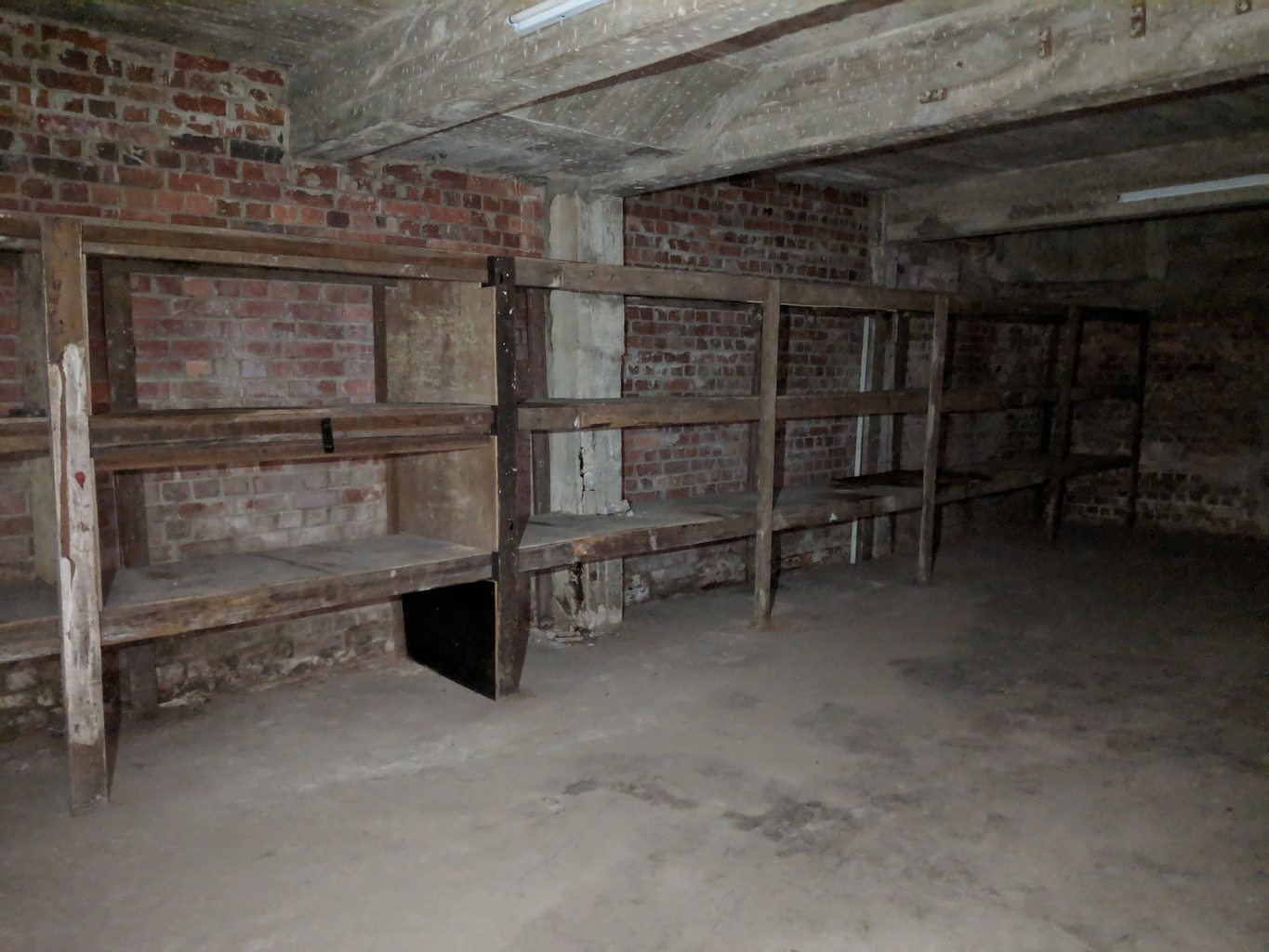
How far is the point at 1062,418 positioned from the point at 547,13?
5.58 metres

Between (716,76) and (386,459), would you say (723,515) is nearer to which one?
(386,459)

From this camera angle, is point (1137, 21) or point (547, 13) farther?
point (1137, 21)

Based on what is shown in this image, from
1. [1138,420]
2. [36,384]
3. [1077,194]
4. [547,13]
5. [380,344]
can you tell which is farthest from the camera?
[1138,420]

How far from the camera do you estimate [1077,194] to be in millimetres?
5023

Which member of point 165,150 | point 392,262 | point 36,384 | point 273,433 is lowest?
point 273,433

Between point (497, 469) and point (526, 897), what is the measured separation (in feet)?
5.38

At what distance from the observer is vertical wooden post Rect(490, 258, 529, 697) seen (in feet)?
11.2

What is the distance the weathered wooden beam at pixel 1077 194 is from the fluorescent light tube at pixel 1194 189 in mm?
25

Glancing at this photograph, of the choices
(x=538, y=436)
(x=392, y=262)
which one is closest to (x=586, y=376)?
(x=538, y=436)

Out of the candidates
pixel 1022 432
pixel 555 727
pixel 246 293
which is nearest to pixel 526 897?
pixel 555 727

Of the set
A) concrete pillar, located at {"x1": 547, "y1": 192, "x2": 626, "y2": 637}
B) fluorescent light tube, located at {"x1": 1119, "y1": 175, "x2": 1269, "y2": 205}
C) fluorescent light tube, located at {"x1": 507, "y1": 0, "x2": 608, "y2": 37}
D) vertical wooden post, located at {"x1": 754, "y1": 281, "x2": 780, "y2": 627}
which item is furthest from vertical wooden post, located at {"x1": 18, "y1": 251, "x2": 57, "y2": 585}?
fluorescent light tube, located at {"x1": 1119, "y1": 175, "x2": 1269, "y2": 205}

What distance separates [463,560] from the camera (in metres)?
3.48

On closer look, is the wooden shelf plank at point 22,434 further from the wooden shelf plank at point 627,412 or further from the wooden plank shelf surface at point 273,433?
the wooden shelf plank at point 627,412

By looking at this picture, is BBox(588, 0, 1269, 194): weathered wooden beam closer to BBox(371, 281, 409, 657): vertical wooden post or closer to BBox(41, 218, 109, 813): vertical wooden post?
BBox(371, 281, 409, 657): vertical wooden post
